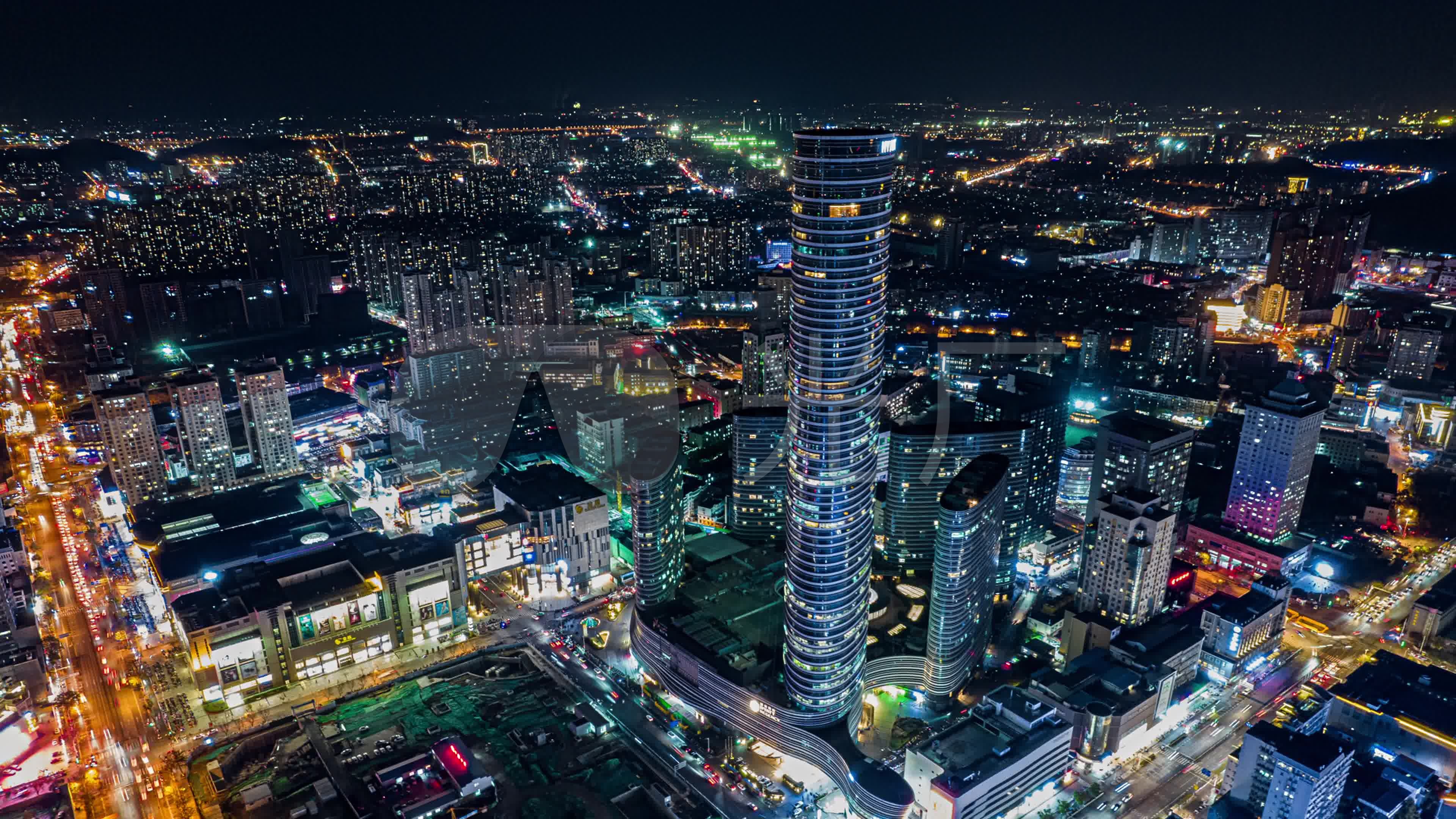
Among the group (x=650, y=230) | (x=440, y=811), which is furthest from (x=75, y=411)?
(x=650, y=230)

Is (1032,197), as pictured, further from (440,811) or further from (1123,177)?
(440,811)

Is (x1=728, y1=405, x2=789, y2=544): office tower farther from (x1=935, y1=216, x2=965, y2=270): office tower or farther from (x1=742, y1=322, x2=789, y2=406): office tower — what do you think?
(x1=935, y1=216, x2=965, y2=270): office tower

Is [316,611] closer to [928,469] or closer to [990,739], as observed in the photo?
[990,739]

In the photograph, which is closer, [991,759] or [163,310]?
[991,759]

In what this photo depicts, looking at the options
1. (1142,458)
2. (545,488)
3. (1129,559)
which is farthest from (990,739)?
(545,488)

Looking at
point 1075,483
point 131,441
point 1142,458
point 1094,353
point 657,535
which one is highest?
point 1142,458

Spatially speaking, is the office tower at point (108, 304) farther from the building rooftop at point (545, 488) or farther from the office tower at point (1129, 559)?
the office tower at point (1129, 559)
